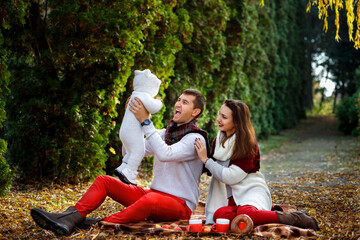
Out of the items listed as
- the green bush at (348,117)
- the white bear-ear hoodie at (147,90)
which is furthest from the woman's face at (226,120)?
the green bush at (348,117)

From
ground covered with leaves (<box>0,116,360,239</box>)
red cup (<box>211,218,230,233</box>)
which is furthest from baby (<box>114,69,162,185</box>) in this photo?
red cup (<box>211,218,230,233</box>)

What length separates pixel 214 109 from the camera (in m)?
9.19

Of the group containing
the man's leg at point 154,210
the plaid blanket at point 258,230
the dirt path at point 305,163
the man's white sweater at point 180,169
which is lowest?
the dirt path at point 305,163

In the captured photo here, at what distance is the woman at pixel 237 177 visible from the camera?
11.3 feet

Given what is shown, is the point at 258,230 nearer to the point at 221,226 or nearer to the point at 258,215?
the point at 258,215

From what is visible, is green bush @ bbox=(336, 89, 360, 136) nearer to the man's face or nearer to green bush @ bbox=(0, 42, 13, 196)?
the man's face

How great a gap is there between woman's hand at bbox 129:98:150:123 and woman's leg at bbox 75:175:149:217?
1.90ft

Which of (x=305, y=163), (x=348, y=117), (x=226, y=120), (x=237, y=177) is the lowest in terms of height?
(x=305, y=163)

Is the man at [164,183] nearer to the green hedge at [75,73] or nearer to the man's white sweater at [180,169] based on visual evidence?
the man's white sweater at [180,169]

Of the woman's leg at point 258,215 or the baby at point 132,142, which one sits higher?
the baby at point 132,142

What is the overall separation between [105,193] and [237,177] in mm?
1129

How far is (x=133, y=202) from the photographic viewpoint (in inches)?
143

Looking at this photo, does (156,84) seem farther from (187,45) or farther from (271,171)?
(271,171)

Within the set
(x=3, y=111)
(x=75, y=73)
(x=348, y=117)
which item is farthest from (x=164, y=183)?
(x=348, y=117)
